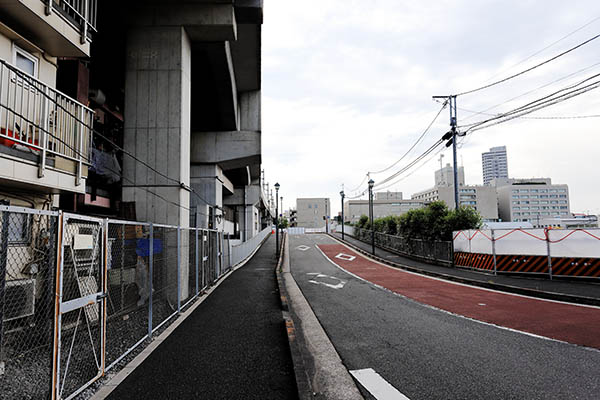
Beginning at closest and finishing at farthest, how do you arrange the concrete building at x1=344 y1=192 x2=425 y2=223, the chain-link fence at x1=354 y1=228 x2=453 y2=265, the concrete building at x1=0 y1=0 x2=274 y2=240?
the concrete building at x1=0 y1=0 x2=274 y2=240, the chain-link fence at x1=354 y1=228 x2=453 y2=265, the concrete building at x1=344 y1=192 x2=425 y2=223

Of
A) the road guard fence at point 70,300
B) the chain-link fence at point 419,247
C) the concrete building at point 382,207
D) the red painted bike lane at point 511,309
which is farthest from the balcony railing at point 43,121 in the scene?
the concrete building at point 382,207

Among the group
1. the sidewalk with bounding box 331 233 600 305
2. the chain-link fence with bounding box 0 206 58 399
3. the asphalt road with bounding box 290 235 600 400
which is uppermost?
the chain-link fence with bounding box 0 206 58 399

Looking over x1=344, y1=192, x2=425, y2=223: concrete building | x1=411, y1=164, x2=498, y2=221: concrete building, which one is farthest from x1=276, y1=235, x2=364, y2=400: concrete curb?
x1=344, y1=192, x2=425, y2=223: concrete building

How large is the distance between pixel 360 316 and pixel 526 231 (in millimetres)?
10420

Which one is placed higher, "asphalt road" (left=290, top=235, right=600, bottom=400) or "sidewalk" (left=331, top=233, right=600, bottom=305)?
"asphalt road" (left=290, top=235, right=600, bottom=400)

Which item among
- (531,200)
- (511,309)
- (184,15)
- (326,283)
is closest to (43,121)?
(184,15)

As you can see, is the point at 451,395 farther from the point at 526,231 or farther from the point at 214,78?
the point at 214,78

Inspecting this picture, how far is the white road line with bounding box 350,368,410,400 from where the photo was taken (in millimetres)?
4004

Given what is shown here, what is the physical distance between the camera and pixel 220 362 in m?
5.03

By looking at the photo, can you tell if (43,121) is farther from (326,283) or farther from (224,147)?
(224,147)

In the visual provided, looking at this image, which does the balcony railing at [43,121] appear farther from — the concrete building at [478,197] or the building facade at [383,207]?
the building facade at [383,207]

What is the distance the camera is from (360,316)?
27.1 ft

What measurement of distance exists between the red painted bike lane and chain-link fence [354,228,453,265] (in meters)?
5.22

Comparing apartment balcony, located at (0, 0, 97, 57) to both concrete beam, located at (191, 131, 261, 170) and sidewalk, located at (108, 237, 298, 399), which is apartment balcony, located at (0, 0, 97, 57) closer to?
sidewalk, located at (108, 237, 298, 399)
